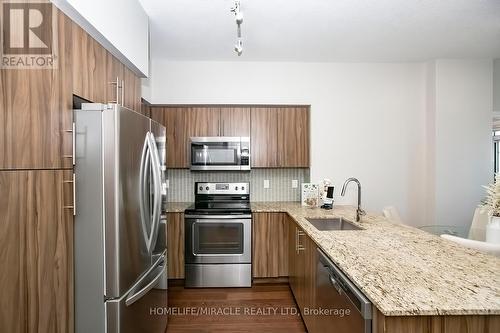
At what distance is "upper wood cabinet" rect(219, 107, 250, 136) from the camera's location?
10.9 ft

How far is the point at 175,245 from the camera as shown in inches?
120

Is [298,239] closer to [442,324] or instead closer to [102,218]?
Result: [442,324]

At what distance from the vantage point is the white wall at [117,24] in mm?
1363

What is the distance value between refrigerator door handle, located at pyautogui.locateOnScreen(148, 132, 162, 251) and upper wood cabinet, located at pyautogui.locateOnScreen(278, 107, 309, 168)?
6.07 feet

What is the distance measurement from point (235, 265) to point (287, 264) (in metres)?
0.62

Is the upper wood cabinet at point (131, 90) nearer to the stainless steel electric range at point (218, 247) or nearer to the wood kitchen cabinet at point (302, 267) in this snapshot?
the stainless steel electric range at point (218, 247)

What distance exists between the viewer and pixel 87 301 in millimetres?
1360

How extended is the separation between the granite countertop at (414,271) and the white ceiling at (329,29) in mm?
1854

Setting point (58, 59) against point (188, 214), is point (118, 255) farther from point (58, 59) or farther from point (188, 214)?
point (188, 214)

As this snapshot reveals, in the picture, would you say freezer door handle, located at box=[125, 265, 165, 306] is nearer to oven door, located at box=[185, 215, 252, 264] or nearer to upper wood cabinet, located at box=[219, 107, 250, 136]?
oven door, located at box=[185, 215, 252, 264]

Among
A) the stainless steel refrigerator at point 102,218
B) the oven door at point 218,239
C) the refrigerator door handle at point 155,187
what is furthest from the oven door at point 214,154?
the stainless steel refrigerator at point 102,218

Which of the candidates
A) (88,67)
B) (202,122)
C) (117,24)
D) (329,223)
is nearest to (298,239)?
(329,223)

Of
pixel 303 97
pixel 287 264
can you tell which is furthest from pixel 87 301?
pixel 303 97

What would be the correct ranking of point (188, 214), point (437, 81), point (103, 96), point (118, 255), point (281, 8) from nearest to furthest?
point (118, 255)
point (103, 96)
point (281, 8)
point (188, 214)
point (437, 81)
